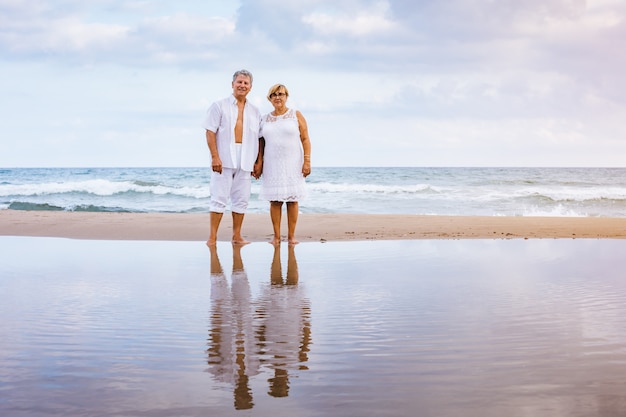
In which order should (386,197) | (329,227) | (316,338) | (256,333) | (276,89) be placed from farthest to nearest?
(386,197) → (329,227) → (276,89) → (256,333) → (316,338)

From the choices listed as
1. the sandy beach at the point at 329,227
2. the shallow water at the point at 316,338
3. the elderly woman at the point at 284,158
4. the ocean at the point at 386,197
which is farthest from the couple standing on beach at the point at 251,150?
the ocean at the point at 386,197

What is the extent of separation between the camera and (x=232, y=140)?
7.72 meters

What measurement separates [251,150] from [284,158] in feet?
1.22

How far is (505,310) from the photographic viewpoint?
12.2 feet

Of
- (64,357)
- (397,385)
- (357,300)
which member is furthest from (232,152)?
(397,385)

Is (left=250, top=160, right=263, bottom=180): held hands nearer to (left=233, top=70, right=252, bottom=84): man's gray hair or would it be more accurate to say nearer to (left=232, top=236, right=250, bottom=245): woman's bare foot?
(left=232, top=236, right=250, bottom=245): woman's bare foot

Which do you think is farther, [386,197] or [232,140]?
[386,197]

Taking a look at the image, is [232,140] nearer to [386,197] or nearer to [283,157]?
[283,157]

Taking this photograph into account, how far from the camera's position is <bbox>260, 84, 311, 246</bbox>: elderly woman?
25.3ft

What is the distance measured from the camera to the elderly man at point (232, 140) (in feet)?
25.4

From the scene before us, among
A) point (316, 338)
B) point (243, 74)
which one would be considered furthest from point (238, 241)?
point (316, 338)

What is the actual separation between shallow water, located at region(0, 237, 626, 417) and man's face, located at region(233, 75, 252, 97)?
2470mm

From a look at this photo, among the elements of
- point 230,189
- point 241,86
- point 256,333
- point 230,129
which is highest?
point 241,86

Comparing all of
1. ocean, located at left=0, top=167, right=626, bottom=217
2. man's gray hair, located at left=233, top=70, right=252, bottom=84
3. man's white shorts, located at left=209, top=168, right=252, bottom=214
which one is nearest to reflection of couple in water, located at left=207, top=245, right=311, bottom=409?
man's white shorts, located at left=209, top=168, right=252, bottom=214
